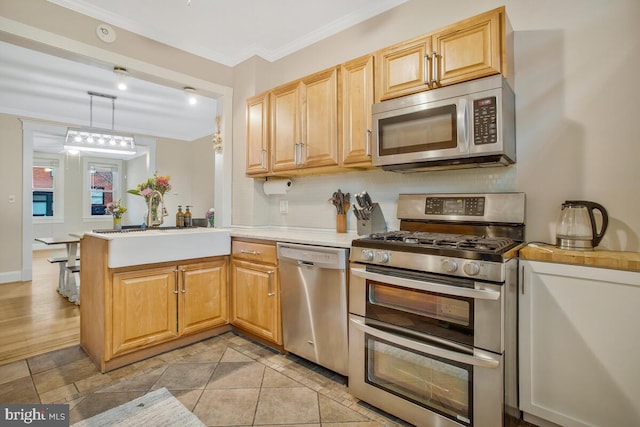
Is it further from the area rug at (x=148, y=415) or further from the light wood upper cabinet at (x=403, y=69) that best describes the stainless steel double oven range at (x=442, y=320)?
the area rug at (x=148, y=415)

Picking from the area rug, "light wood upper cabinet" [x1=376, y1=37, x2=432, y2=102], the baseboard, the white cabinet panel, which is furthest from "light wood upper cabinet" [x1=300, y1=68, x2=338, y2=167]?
the baseboard

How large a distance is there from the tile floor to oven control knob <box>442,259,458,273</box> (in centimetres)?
87

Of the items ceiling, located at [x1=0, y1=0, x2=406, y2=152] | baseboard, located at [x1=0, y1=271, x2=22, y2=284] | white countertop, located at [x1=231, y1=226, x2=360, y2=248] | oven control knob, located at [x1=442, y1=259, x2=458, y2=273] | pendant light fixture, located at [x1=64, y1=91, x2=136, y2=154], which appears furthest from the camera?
baseboard, located at [x1=0, y1=271, x2=22, y2=284]

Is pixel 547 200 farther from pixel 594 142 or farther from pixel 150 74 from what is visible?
pixel 150 74

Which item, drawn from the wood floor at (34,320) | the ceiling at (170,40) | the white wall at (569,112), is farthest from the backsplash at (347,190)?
the wood floor at (34,320)

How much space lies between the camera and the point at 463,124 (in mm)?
1720

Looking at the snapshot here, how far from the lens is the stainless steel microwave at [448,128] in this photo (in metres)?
1.66

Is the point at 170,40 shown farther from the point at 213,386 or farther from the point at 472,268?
the point at 472,268

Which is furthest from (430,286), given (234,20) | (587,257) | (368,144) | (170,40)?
(170,40)

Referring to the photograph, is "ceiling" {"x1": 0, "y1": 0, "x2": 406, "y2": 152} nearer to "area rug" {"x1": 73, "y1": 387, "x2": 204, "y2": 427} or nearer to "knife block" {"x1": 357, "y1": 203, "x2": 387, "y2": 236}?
"knife block" {"x1": 357, "y1": 203, "x2": 387, "y2": 236}

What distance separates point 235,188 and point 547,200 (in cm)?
267

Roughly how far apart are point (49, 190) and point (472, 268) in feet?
32.4

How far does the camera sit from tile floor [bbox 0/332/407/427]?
1697mm

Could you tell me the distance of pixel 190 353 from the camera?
243cm
